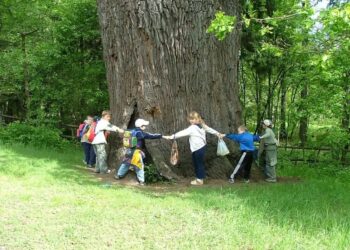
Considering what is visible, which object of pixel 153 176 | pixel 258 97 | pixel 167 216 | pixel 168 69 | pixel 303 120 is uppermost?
pixel 168 69

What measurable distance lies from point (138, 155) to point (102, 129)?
1.46 metres

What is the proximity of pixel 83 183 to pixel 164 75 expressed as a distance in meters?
2.95

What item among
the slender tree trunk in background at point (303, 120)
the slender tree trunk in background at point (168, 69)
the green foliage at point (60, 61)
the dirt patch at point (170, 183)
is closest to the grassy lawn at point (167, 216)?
the dirt patch at point (170, 183)

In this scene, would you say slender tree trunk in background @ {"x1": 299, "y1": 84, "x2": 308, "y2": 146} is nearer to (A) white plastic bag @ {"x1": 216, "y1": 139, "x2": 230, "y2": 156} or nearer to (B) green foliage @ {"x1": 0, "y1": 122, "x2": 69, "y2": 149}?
Answer: (A) white plastic bag @ {"x1": 216, "y1": 139, "x2": 230, "y2": 156}

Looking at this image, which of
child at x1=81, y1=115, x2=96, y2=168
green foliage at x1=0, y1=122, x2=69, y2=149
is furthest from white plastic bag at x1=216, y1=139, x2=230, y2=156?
green foliage at x1=0, y1=122, x2=69, y2=149

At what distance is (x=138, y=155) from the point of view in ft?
30.6

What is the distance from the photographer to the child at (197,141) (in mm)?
9359

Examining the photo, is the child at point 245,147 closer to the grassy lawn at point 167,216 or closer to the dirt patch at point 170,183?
the dirt patch at point 170,183

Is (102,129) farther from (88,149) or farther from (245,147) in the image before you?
(245,147)

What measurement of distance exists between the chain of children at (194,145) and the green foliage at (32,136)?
4.66 metres

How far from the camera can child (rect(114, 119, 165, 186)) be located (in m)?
9.27

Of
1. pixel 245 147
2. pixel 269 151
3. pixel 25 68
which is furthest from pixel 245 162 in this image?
pixel 25 68

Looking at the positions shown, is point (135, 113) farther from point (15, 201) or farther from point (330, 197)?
point (330, 197)

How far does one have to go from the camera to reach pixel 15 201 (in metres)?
6.91
